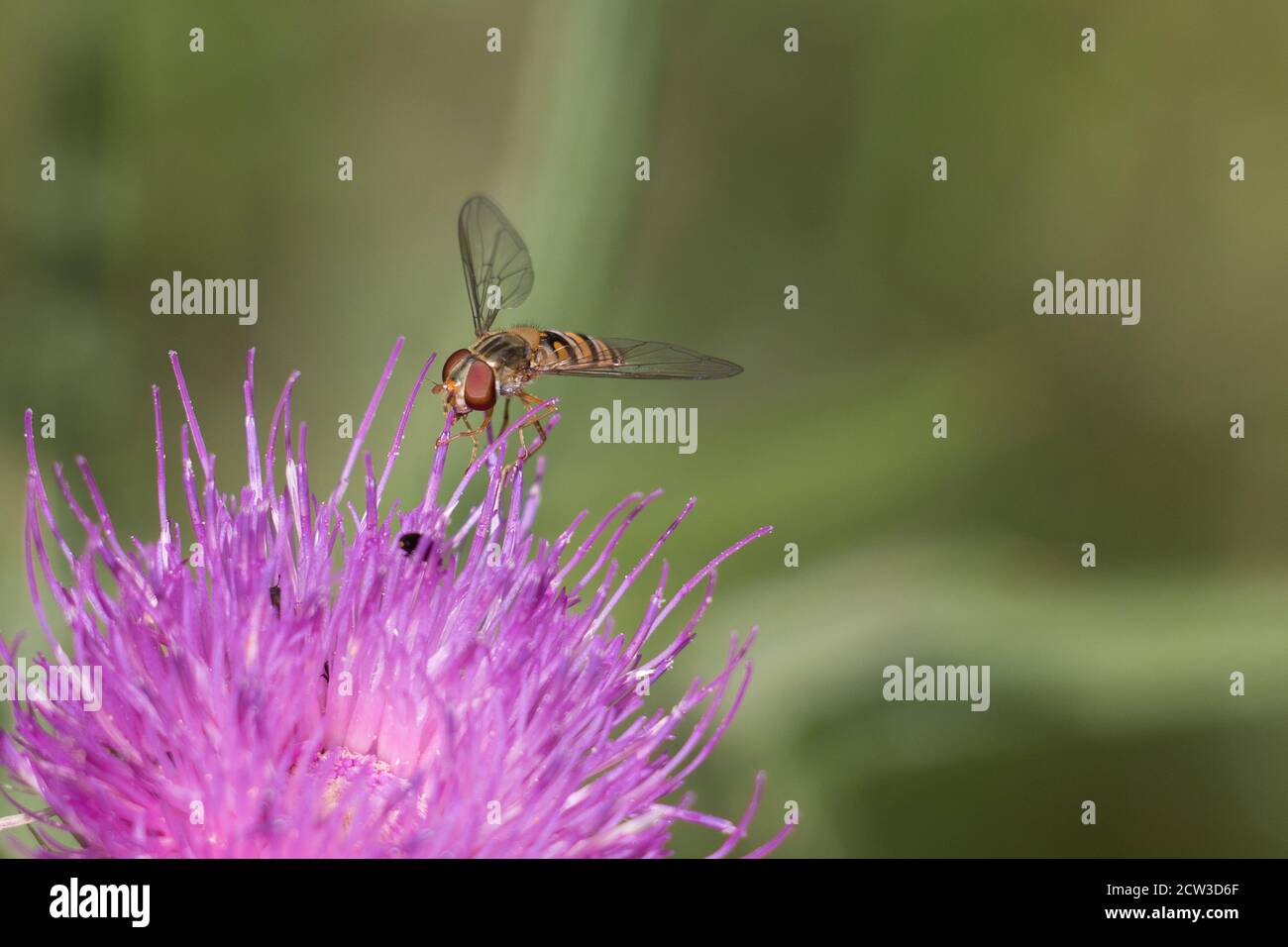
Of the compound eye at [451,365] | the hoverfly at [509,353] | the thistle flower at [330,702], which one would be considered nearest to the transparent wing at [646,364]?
the hoverfly at [509,353]

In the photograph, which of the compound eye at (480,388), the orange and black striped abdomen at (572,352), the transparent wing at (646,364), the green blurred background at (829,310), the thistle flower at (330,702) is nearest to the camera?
the thistle flower at (330,702)

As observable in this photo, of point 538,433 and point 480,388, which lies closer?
point 480,388

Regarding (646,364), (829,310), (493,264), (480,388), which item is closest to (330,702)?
(480,388)

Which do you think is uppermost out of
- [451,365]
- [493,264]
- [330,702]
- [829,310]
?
[829,310]

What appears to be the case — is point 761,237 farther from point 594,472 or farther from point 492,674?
point 492,674

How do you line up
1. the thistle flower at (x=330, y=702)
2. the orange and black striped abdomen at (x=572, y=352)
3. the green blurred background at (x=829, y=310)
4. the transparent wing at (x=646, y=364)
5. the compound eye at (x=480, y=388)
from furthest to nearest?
the green blurred background at (x=829, y=310) → the orange and black striped abdomen at (x=572, y=352) → the transparent wing at (x=646, y=364) → the compound eye at (x=480, y=388) → the thistle flower at (x=330, y=702)

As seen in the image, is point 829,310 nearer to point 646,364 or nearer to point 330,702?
point 646,364

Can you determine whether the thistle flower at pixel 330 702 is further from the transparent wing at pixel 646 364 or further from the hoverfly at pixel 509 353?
the transparent wing at pixel 646 364

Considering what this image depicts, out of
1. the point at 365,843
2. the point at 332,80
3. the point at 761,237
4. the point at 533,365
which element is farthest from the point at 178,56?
the point at 365,843
